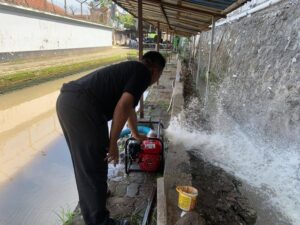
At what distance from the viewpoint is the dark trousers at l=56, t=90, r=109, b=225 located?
2.41 meters

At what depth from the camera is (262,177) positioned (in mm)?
4488

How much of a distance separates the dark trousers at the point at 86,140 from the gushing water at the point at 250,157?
241cm

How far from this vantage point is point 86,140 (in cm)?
243

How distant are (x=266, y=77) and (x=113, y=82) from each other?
160 inches

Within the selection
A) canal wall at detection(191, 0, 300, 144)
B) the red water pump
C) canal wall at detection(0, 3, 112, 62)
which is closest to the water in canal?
the red water pump

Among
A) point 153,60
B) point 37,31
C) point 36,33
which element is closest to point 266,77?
point 153,60

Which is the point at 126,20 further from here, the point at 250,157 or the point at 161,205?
the point at 161,205

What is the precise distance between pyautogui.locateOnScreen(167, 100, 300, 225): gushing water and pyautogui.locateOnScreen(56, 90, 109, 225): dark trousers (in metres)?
2.41

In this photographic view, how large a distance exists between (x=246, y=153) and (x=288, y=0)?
287 centimetres

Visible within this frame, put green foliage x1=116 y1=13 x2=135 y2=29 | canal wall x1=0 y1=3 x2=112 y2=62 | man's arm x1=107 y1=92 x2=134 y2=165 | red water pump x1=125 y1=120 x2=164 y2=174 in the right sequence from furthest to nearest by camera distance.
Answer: green foliage x1=116 y1=13 x2=135 y2=29
canal wall x1=0 y1=3 x2=112 y2=62
red water pump x1=125 y1=120 x2=164 y2=174
man's arm x1=107 y1=92 x2=134 y2=165

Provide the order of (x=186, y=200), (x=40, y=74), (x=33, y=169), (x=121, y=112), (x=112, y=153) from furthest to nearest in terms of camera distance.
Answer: (x=40, y=74), (x=33, y=169), (x=186, y=200), (x=112, y=153), (x=121, y=112)

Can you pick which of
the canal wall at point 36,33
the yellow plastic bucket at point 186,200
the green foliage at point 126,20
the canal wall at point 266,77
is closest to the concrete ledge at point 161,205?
the yellow plastic bucket at point 186,200

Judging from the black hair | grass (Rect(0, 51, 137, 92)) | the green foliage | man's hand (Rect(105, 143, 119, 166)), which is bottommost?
grass (Rect(0, 51, 137, 92))

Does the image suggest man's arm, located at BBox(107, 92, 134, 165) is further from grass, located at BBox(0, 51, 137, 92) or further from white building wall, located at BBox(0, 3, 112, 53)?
white building wall, located at BBox(0, 3, 112, 53)
